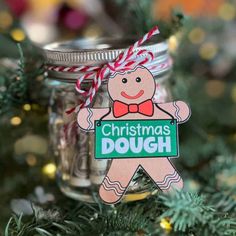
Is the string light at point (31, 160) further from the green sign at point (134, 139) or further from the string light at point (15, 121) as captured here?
the green sign at point (134, 139)

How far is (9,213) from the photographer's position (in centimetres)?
50

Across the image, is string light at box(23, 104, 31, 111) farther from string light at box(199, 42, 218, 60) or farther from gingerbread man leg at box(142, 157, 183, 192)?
string light at box(199, 42, 218, 60)

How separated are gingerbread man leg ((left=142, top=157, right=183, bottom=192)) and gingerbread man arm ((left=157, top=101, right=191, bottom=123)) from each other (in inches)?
1.7

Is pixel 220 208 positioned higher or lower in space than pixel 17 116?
lower

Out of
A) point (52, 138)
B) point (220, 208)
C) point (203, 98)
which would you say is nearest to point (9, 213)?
point (52, 138)

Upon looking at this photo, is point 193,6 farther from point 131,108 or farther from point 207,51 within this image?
point 131,108

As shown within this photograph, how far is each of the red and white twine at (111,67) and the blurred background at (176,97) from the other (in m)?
0.08

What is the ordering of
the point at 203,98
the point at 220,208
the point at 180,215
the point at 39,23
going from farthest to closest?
the point at 39,23 < the point at 203,98 < the point at 220,208 < the point at 180,215

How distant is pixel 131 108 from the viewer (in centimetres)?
45

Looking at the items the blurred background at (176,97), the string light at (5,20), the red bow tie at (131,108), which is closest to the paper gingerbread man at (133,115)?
the red bow tie at (131,108)

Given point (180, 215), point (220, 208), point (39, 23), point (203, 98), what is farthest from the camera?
point (39, 23)

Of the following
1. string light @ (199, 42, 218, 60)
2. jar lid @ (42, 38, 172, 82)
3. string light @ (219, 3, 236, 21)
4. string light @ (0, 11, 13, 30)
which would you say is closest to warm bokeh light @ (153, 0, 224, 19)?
string light @ (219, 3, 236, 21)

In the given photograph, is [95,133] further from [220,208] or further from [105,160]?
[220,208]

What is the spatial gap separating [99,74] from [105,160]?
0.09 meters
